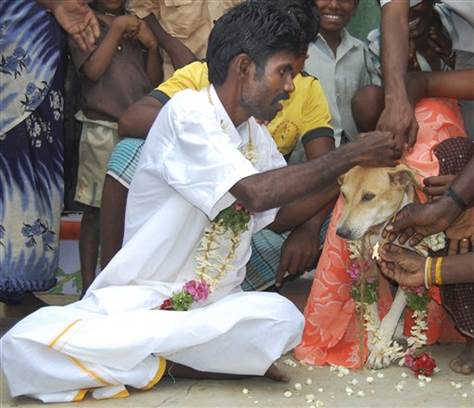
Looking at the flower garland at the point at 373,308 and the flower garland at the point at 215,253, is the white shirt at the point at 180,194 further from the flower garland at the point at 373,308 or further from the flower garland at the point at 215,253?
Result: the flower garland at the point at 373,308

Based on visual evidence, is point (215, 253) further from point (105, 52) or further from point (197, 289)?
point (105, 52)

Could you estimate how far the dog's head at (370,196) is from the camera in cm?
452

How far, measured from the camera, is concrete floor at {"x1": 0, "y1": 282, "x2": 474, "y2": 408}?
423 centimetres

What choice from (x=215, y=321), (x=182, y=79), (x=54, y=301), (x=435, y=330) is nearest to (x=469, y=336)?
(x=435, y=330)

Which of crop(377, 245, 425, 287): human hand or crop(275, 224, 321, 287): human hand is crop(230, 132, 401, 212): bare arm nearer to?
crop(377, 245, 425, 287): human hand

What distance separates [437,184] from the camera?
4.55 m

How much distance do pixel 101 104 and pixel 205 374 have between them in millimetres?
1863

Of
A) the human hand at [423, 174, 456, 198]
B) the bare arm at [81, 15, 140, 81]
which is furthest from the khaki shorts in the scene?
the human hand at [423, 174, 456, 198]

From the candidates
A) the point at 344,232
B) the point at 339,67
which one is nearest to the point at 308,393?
the point at 344,232

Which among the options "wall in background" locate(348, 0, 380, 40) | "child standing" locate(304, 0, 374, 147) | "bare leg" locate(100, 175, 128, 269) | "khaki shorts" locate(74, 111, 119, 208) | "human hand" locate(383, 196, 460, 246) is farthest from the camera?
"wall in background" locate(348, 0, 380, 40)

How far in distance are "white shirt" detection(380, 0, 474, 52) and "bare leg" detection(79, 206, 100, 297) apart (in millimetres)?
1947

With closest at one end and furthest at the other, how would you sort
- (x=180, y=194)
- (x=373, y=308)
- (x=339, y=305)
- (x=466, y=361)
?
(x=180, y=194)
(x=466, y=361)
(x=373, y=308)
(x=339, y=305)

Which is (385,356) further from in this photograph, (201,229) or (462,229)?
(201,229)

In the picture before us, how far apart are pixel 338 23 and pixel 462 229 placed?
169 cm
